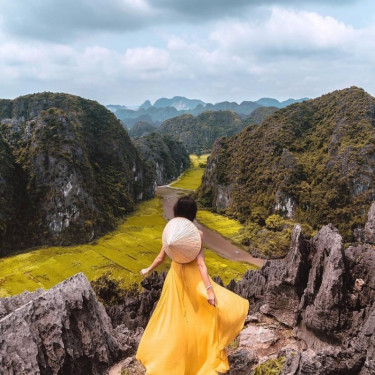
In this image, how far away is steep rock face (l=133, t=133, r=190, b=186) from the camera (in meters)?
130

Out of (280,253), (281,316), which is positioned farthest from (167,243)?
(280,253)

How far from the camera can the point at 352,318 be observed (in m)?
10.8

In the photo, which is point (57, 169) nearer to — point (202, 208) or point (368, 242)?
point (202, 208)

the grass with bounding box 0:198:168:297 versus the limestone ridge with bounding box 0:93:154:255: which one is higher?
the limestone ridge with bounding box 0:93:154:255

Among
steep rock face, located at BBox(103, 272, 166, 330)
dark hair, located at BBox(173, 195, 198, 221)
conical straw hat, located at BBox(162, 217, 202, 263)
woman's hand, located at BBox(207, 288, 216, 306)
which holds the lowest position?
steep rock face, located at BBox(103, 272, 166, 330)

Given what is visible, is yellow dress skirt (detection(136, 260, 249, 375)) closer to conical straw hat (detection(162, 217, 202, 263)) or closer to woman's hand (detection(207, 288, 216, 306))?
woman's hand (detection(207, 288, 216, 306))

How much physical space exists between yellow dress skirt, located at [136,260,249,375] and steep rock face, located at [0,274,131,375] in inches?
123

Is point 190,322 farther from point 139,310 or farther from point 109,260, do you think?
point 109,260

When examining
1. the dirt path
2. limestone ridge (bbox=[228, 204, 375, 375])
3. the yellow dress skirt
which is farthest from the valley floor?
the yellow dress skirt

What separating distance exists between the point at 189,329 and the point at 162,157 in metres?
136

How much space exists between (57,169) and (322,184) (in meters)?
53.7

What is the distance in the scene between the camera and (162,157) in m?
141

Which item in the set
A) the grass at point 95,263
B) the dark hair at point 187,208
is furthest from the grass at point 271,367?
the grass at point 95,263

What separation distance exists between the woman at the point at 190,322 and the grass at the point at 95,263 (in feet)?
101
